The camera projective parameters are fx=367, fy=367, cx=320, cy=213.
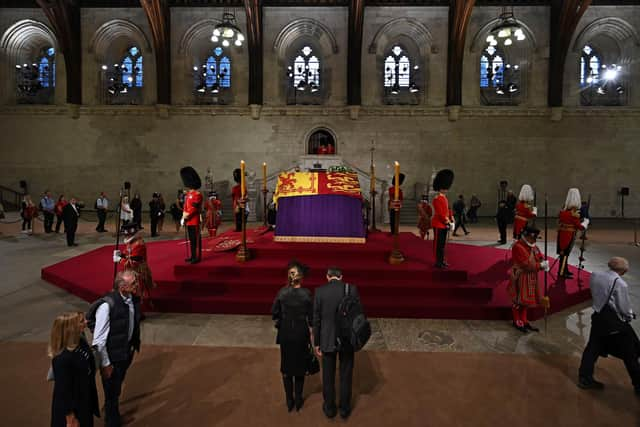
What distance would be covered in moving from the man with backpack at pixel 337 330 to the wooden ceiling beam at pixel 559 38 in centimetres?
1891

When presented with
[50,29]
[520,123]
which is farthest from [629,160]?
[50,29]

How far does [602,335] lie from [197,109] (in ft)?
59.1

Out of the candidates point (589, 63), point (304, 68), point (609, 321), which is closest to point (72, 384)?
point (609, 321)

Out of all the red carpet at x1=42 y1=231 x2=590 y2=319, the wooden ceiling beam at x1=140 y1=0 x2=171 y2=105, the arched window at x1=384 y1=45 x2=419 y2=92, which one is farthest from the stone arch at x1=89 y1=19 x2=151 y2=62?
the red carpet at x1=42 y1=231 x2=590 y2=319

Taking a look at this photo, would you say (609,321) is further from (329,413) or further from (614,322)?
(329,413)

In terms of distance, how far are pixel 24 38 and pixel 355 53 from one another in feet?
54.7

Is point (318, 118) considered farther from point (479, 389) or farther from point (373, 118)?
point (479, 389)

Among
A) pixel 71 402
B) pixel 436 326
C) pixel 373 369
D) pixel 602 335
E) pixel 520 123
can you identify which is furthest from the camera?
pixel 520 123

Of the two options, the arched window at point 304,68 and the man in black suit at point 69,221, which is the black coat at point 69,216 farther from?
the arched window at point 304,68

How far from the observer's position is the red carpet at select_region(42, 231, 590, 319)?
5594 mm

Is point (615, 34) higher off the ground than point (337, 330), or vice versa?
point (615, 34)

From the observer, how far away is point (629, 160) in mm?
17844

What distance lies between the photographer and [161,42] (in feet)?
56.4

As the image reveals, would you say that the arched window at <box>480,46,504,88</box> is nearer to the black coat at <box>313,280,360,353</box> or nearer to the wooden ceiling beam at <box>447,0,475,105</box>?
the wooden ceiling beam at <box>447,0,475,105</box>
